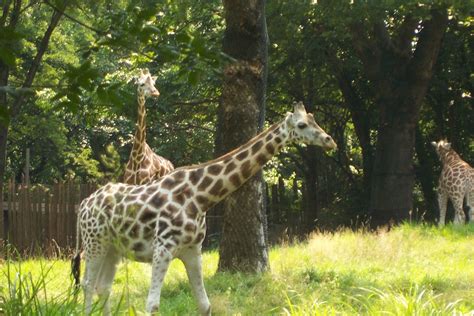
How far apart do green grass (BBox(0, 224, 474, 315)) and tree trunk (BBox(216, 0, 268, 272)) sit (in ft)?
1.30

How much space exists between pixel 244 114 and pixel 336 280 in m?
2.60

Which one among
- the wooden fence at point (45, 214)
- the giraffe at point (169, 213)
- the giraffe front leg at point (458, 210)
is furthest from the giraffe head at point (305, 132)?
the giraffe front leg at point (458, 210)

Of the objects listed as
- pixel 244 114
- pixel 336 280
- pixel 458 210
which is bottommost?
pixel 336 280

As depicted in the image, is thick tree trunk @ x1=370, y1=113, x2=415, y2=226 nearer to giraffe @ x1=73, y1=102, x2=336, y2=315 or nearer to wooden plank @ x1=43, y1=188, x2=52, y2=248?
wooden plank @ x1=43, y1=188, x2=52, y2=248

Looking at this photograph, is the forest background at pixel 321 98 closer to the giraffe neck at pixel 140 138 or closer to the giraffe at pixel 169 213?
the giraffe neck at pixel 140 138

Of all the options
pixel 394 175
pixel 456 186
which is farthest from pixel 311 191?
pixel 456 186

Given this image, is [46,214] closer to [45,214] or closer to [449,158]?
[45,214]

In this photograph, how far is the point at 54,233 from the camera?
16.8m

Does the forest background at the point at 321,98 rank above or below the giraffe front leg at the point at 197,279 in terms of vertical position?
above

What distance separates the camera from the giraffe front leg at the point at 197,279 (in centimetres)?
711

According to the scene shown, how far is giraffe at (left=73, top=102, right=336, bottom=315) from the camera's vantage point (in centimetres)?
706

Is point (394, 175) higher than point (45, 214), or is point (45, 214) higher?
point (394, 175)

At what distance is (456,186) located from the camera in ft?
57.0

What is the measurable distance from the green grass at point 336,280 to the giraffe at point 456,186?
3.67 m
